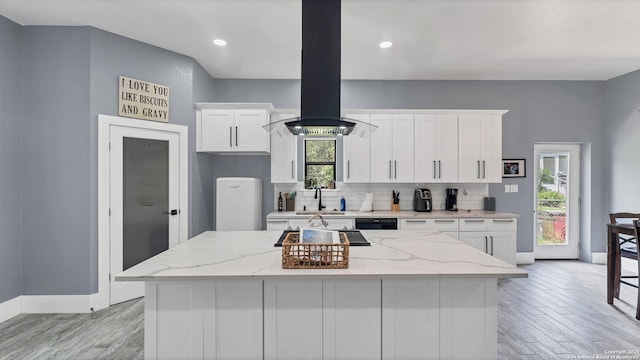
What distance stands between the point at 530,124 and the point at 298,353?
16.5 ft

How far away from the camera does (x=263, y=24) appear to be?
3246mm

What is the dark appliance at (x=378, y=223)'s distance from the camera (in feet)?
13.8

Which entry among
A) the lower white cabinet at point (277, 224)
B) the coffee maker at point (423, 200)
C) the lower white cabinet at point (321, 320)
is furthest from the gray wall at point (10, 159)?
the coffee maker at point (423, 200)

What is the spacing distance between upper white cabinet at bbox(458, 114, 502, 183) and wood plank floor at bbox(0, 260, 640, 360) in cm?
156

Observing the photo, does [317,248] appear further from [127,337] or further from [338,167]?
[338,167]

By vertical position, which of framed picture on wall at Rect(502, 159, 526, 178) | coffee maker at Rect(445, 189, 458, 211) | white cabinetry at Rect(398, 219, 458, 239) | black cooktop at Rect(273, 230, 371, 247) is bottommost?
white cabinetry at Rect(398, 219, 458, 239)

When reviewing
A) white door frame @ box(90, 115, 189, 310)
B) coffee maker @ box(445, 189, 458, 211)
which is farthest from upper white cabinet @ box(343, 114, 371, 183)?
white door frame @ box(90, 115, 189, 310)

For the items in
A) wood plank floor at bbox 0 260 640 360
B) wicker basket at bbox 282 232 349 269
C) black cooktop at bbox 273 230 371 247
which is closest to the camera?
wicker basket at bbox 282 232 349 269

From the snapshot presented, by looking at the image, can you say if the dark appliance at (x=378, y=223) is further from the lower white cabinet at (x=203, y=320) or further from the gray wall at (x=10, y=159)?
the gray wall at (x=10, y=159)

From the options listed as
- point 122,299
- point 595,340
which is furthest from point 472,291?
point 122,299

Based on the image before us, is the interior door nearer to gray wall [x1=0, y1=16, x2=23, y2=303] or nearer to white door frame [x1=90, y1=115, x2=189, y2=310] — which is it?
white door frame [x1=90, y1=115, x2=189, y2=310]

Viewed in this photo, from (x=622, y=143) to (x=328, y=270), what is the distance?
550 cm

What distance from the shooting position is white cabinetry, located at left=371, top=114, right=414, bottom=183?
450 centimetres

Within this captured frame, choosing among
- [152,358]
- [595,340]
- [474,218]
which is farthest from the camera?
[474,218]
